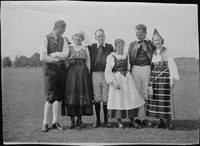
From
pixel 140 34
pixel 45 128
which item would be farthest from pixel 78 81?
pixel 140 34

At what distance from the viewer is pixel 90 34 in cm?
365

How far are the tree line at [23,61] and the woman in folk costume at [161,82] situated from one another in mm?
2010

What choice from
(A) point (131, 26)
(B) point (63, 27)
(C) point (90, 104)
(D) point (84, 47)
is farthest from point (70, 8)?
(C) point (90, 104)

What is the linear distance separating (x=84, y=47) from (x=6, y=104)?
5.62ft

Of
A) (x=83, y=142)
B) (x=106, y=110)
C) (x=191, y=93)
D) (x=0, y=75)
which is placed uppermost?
(x=0, y=75)

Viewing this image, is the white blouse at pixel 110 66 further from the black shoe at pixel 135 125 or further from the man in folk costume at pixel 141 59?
the black shoe at pixel 135 125

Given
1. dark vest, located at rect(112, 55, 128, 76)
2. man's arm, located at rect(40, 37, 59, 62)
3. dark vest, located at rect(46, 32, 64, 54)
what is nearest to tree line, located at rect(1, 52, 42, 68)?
man's arm, located at rect(40, 37, 59, 62)

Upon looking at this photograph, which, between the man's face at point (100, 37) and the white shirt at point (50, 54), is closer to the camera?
the white shirt at point (50, 54)

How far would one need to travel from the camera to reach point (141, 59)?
3.65 meters

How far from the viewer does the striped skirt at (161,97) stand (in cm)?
355

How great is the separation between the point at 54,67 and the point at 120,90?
3.87 ft

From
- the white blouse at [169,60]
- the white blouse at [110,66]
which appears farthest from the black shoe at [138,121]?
the white blouse at [169,60]

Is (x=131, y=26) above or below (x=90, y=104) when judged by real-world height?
above

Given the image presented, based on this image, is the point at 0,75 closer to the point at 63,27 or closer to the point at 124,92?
the point at 63,27
